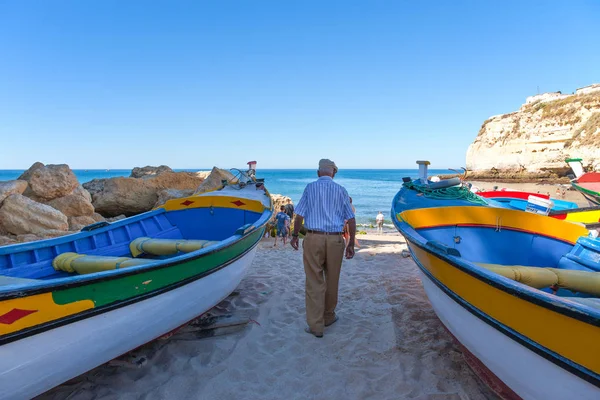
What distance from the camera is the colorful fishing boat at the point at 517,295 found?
6.41 feet

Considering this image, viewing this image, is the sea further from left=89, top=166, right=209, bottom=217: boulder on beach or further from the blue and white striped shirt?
the blue and white striped shirt

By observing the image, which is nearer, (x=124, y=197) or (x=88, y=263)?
(x=88, y=263)

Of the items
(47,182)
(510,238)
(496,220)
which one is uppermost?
(47,182)

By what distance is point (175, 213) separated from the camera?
6.66m

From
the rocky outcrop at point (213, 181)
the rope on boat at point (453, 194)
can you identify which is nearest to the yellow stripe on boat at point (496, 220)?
the rope on boat at point (453, 194)

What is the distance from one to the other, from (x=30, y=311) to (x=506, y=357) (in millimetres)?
3497

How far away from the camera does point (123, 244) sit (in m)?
5.27

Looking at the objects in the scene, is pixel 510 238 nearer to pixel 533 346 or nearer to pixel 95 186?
pixel 533 346

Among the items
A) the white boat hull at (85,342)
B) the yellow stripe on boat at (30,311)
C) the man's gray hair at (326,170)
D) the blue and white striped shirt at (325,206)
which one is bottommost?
the white boat hull at (85,342)

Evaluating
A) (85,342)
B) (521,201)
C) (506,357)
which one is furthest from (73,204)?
(521,201)

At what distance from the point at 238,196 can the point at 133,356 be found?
3550 mm

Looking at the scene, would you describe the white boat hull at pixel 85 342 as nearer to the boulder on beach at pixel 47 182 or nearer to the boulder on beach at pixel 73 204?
the boulder on beach at pixel 73 204

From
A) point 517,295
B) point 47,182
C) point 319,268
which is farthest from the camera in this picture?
point 47,182

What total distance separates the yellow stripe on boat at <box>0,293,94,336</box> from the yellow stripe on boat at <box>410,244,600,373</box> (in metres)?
3.21
